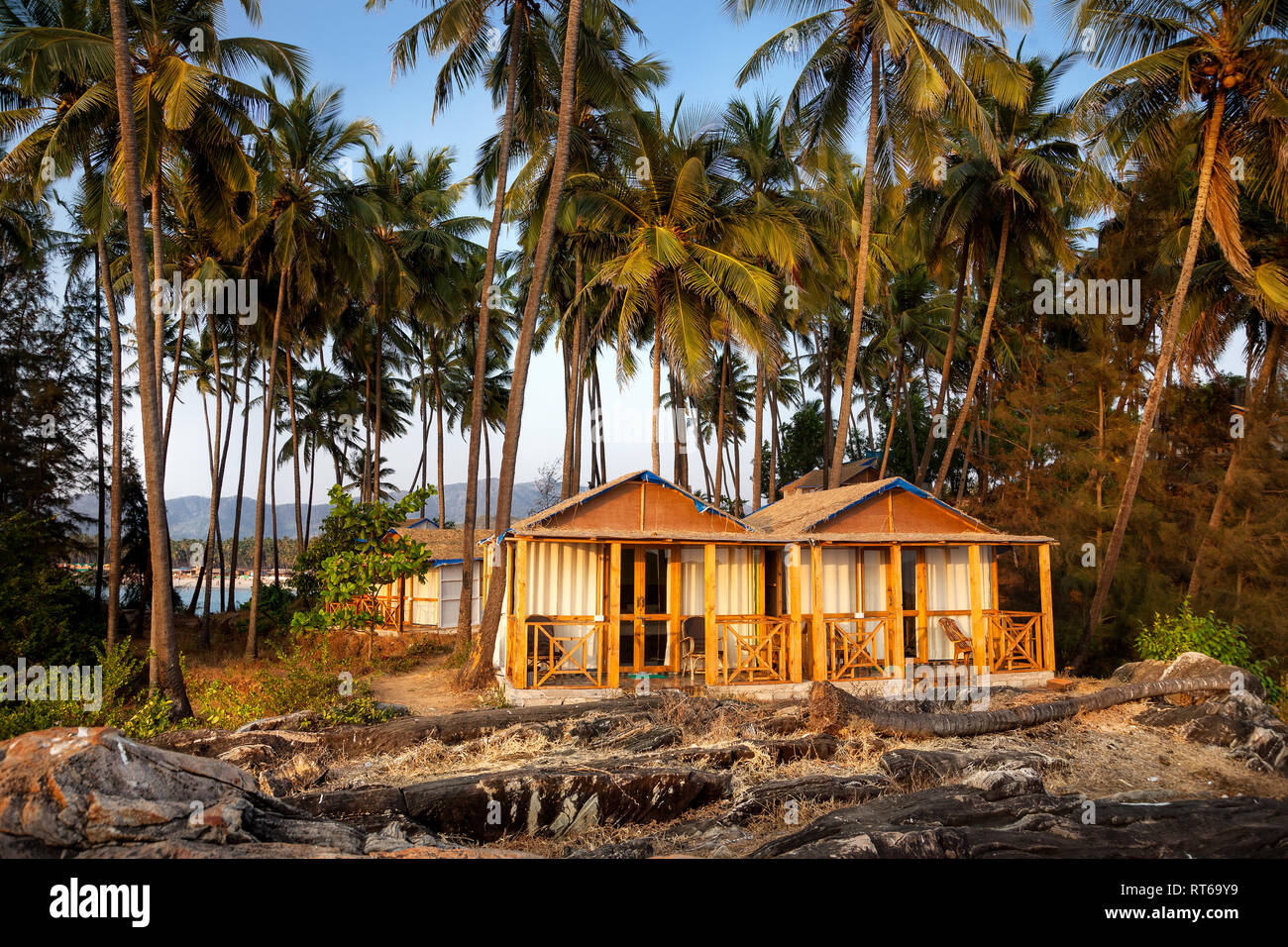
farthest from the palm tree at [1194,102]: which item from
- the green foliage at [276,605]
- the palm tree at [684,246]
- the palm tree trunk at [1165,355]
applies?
the green foliage at [276,605]

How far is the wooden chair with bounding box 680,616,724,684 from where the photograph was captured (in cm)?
1383

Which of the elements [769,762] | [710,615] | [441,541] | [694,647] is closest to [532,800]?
[769,762]

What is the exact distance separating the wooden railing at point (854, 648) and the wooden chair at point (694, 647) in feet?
6.91

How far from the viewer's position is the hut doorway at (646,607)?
46.6ft

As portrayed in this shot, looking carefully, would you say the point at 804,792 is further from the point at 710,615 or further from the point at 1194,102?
the point at 1194,102

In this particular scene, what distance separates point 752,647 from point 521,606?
422 centimetres

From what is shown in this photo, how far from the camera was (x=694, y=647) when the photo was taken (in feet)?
46.5

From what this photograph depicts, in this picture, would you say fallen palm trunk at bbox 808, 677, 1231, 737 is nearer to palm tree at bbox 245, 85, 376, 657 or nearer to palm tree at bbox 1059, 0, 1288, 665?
palm tree at bbox 1059, 0, 1288, 665

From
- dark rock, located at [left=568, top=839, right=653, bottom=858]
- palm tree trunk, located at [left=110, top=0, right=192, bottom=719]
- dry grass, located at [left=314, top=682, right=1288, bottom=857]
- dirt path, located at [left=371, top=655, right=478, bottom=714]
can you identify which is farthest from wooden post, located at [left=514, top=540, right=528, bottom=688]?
dark rock, located at [left=568, top=839, right=653, bottom=858]

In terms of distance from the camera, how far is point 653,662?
14.6 meters

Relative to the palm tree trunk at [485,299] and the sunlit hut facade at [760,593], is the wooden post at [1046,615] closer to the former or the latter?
the sunlit hut facade at [760,593]

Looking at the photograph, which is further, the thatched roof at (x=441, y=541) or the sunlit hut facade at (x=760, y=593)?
the thatched roof at (x=441, y=541)
